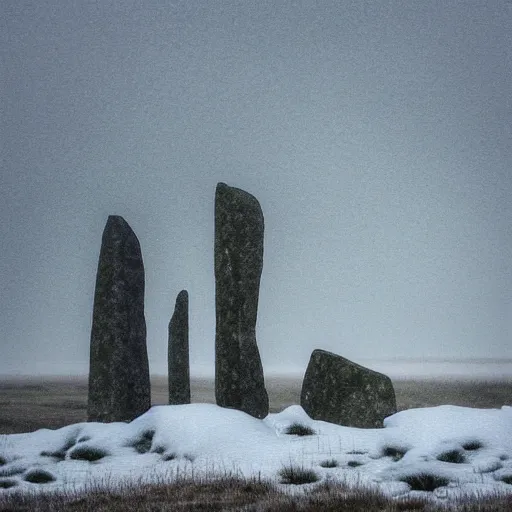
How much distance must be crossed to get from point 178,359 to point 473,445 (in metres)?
10.7

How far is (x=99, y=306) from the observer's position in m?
17.6

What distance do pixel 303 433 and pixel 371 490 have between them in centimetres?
514

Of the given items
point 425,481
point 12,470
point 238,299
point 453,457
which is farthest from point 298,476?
point 238,299

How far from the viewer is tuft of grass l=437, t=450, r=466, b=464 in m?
11.5

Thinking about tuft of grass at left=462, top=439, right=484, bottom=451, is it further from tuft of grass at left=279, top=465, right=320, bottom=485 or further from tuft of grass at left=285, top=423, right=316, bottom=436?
tuft of grass at left=279, top=465, right=320, bottom=485

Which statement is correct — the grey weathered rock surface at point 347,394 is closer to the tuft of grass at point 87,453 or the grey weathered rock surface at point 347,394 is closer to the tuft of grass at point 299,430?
the tuft of grass at point 299,430

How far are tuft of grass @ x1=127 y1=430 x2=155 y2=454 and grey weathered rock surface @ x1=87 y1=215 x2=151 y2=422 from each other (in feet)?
11.8

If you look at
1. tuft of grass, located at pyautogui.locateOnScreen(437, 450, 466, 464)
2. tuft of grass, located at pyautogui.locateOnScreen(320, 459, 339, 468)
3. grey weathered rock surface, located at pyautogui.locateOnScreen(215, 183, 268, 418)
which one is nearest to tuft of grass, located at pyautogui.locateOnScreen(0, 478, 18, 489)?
tuft of grass, located at pyautogui.locateOnScreen(320, 459, 339, 468)

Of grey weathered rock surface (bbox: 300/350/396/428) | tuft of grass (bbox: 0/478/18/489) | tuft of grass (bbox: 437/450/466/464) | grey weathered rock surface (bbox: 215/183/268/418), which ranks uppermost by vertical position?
grey weathered rock surface (bbox: 215/183/268/418)

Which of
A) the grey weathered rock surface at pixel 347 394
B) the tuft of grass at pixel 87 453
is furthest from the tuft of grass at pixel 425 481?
the tuft of grass at pixel 87 453

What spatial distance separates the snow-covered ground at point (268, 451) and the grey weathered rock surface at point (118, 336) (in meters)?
2.45

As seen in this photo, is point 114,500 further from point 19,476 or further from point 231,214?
point 231,214

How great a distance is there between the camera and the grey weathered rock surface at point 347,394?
50.4 feet

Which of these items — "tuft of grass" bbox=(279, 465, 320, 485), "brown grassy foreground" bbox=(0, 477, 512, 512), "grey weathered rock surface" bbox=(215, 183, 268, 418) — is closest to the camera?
"brown grassy foreground" bbox=(0, 477, 512, 512)
